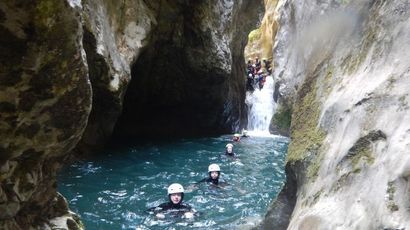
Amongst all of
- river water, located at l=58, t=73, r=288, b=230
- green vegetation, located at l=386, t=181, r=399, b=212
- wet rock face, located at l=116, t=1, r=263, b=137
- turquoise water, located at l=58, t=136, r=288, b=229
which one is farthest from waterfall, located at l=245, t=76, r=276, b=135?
green vegetation, located at l=386, t=181, r=399, b=212

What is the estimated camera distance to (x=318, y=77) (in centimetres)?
561

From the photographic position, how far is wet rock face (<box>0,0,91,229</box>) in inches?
132

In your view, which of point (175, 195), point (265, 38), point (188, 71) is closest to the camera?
point (175, 195)

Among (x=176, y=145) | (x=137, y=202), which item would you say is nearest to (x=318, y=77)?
(x=137, y=202)

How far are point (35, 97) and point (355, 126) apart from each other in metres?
2.67

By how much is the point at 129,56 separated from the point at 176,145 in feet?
18.7

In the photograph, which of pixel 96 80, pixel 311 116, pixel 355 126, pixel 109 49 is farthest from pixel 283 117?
pixel 355 126

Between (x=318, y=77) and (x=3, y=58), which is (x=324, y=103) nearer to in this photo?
(x=318, y=77)

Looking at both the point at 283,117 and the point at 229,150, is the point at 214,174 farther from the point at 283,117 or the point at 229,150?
→ the point at 283,117

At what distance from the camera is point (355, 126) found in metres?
3.73

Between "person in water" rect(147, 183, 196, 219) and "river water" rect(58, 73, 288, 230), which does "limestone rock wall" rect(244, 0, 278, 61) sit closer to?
"river water" rect(58, 73, 288, 230)

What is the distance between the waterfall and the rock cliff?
1.29 m

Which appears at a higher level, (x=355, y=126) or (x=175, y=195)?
(x=355, y=126)

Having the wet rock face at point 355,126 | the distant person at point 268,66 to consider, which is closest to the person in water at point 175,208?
the wet rock face at point 355,126
